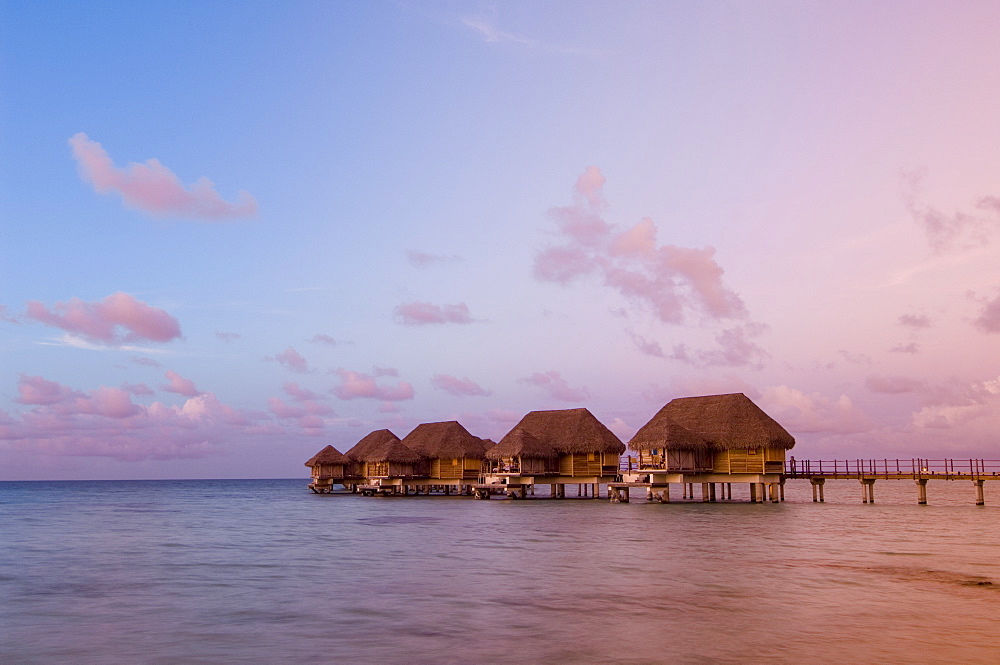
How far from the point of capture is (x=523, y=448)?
2406 inches

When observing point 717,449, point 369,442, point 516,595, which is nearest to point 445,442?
point 369,442

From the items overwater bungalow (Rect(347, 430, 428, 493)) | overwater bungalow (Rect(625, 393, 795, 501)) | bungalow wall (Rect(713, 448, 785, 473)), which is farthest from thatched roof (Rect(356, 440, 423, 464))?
bungalow wall (Rect(713, 448, 785, 473))

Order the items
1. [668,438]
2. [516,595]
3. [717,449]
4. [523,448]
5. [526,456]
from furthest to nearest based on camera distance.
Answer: [526,456] < [523,448] < [717,449] < [668,438] < [516,595]

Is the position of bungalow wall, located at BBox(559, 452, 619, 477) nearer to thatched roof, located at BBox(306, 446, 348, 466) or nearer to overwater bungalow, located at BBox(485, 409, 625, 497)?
overwater bungalow, located at BBox(485, 409, 625, 497)

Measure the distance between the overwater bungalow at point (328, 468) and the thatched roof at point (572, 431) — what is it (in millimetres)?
21991

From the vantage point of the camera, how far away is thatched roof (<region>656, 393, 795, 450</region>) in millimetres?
53781

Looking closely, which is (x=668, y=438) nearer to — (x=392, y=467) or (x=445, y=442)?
(x=445, y=442)

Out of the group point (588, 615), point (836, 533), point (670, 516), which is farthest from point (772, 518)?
point (588, 615)

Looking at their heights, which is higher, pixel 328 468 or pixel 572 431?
pixel 572 431

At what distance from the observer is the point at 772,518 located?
1747 inches

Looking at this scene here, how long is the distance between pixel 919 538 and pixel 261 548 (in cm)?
2583

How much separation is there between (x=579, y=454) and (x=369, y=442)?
80.2 ft

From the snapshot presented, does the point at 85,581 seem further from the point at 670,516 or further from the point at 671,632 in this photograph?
the point at 670,516

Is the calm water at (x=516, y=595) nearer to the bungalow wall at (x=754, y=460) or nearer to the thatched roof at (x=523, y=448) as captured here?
the bungalow wall at (x=754, y=460)
